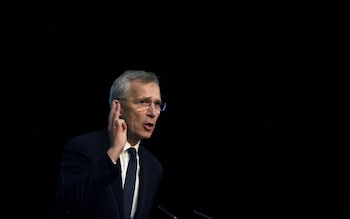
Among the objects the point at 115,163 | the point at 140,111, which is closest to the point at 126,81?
the point at 140,111

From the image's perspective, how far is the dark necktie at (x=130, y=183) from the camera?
1991mm

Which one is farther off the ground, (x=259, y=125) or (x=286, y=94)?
(x=286, y=94)

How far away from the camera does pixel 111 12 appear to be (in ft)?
8.09

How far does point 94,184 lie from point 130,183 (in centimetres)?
28

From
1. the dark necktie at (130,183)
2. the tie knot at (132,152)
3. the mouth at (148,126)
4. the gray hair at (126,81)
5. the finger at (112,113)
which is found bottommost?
the dark necktie at (130,183)

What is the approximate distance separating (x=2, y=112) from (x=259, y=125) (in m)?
1.26

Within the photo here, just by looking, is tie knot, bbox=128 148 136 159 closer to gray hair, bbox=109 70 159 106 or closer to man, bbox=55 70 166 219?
man, bbox=55 70 166 219

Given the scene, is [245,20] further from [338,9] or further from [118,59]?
[118,59]

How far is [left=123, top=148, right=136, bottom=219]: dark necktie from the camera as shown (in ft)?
6.53

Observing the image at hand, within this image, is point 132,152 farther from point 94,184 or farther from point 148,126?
point 94,184

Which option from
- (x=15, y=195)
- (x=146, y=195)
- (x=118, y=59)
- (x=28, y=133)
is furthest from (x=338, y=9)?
(x=15, y=195)

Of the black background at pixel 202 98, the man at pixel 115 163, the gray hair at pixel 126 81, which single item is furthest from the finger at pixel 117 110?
the black background at pixel 202 98

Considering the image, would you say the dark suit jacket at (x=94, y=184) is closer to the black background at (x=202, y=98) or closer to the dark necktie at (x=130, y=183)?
the dark necktie at (x=130, y=183)

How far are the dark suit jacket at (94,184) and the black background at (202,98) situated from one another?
32 centimetres
